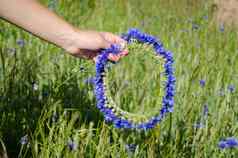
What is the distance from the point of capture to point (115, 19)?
4566mm

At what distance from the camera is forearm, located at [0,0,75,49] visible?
5.64 feet

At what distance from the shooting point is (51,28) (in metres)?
1.78

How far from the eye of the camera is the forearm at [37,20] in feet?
5.64

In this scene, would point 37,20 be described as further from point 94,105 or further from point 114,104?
point 94,105

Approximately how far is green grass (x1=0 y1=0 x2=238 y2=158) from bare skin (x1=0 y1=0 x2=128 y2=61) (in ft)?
0.48

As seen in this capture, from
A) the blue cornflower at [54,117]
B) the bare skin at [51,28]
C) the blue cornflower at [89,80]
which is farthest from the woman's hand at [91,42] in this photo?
the blue cornflower at [89,80]

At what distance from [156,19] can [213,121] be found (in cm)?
246

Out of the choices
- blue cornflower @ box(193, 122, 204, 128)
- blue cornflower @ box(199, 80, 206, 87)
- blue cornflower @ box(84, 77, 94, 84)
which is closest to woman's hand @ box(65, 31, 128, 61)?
blue cornflower @ box(193, 122, 204, 128)

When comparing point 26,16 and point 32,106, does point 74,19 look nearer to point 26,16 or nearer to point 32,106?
point 32,106

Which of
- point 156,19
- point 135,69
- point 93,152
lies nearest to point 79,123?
point 93,152

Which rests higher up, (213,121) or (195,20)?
(195,20)

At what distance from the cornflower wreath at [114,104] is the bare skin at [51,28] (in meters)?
0.05

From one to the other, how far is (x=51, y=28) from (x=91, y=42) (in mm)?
142

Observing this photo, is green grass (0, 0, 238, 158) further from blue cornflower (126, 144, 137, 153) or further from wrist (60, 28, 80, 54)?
wrist (60, 28, 80, 54)
